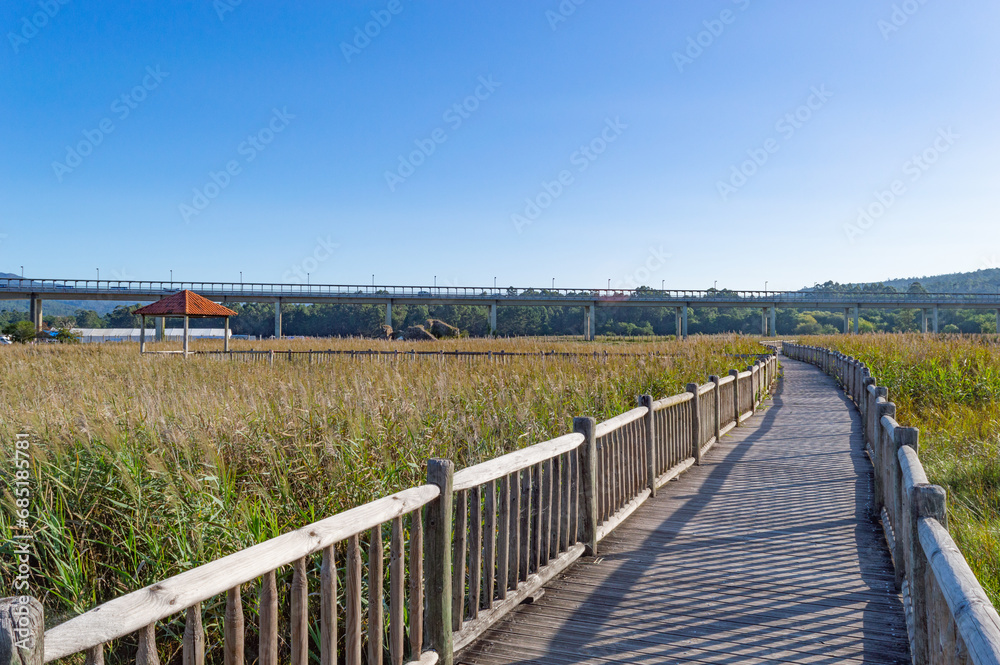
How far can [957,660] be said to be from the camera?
85.5 inches

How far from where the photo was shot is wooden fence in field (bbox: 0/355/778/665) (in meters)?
2.00

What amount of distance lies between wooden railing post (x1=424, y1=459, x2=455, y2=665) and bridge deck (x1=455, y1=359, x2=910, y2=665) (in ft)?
1.10

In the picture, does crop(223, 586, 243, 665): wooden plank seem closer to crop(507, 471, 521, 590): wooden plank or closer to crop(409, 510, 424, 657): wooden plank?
crop(409, 510, 424, 657): wooden plank

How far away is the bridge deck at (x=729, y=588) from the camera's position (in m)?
3.69

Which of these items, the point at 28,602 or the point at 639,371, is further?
the point at 639,371

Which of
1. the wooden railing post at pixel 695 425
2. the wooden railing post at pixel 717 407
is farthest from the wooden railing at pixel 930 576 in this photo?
the wooden railing post at pixel 717 407

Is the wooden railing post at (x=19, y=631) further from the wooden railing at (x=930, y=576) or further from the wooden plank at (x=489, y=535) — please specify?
the wooden plank at (x=489, y=535)

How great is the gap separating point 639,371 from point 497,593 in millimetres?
7859

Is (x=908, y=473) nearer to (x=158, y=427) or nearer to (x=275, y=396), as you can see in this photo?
(x=158, y=427)

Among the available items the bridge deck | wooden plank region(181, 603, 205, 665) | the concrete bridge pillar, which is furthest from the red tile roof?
the concrete bridge pillar

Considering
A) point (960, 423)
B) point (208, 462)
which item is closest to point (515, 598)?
point (208, 462)

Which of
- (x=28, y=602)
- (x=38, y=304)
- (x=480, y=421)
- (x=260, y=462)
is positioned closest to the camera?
(x=28, y=602)

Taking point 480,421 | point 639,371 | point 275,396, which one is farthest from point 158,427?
point 639,371

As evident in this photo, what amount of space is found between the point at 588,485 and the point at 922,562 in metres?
2.47
